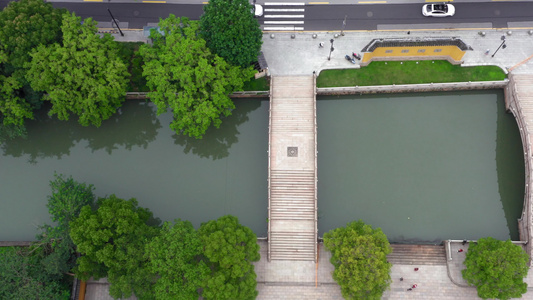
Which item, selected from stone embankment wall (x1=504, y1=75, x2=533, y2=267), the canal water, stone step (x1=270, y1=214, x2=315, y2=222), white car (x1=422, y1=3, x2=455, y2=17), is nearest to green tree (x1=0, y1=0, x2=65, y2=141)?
the canal water

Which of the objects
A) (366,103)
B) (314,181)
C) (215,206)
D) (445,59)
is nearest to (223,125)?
(215,206)

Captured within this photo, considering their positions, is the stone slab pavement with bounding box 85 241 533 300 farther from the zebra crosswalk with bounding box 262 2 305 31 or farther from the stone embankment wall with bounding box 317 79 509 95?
the zebra crosswalk with bounding box 262 2 305 31

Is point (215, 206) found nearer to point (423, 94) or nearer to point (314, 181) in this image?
point (314, 181)

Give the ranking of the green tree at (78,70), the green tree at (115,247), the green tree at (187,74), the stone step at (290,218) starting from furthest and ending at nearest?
the stone step at (290,218)
the green tree at (187,74)
the green tree at (78,70)
the green tree at (115,247)

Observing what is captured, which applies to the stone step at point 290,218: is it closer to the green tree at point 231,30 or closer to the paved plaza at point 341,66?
the paved plaza at point 341,66

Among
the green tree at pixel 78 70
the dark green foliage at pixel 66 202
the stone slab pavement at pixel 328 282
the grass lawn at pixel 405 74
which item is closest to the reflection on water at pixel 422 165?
the grass lawn at pixel 405 74

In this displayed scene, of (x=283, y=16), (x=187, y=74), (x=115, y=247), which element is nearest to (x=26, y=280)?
(x=115, y=247)

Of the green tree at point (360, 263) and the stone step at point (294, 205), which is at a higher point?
the stone step at point (294, 205)
